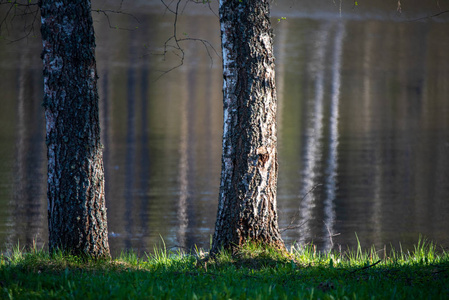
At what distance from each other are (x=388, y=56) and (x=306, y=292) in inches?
4910

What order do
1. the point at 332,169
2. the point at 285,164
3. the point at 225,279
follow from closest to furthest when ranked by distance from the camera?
the point at 225,279 < the point at 332,169 < the point at 285,164

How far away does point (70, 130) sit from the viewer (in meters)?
6.39

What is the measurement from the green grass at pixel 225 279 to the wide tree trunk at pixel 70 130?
0.34 metres

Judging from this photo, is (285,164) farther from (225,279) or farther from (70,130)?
(225,279)

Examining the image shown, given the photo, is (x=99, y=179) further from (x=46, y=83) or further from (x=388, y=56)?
(x=388, y=56)

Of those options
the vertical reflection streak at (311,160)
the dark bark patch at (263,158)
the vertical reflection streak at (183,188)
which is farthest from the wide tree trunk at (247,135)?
the vertical reflection streak at (183,188)

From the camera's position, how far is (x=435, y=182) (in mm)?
18578

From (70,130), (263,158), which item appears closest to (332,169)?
(263,158)

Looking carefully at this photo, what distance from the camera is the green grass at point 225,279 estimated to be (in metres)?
4.53

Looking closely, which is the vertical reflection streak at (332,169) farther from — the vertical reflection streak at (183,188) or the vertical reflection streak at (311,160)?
the vertical reflection streak at (183,188)

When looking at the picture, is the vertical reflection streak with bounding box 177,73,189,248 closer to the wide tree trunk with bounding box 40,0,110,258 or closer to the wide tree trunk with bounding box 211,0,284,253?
the wide tree trunk with bounding box 40,0,110,258

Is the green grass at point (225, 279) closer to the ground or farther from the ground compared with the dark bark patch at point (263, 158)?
closer to the ground

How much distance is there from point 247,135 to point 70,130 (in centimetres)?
214

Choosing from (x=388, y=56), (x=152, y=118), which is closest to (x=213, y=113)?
(x=152, y=118)
